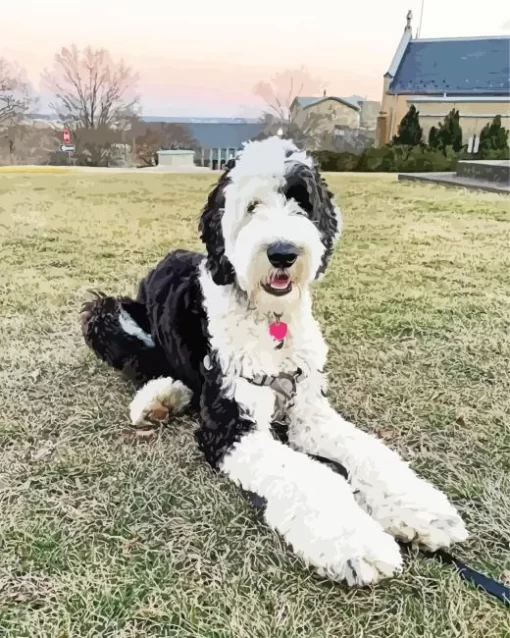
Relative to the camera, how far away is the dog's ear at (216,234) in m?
1.34

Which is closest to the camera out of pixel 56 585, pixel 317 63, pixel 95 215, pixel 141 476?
pixel 56 585

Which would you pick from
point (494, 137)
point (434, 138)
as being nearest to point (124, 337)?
point (434, 138)

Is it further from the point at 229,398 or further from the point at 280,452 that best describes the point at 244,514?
the point at 229,398

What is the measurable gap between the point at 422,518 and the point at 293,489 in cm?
24

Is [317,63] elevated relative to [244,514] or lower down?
elevated

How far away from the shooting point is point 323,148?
2.13m

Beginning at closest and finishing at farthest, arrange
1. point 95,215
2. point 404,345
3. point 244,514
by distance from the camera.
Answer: point 244,514 → point 404,345 → point 95,215

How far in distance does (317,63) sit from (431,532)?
1.75 m

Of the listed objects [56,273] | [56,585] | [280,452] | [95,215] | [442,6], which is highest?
[442,6]

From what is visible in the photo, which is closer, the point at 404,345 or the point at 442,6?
the point at 404,345

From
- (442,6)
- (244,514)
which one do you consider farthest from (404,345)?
(442,6)

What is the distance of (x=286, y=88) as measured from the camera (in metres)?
2.25

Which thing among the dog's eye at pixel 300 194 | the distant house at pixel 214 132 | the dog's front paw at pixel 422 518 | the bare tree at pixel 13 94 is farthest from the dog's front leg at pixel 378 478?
the bare tree at pixel 13 94

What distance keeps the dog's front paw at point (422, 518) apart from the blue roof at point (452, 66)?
1699mm
